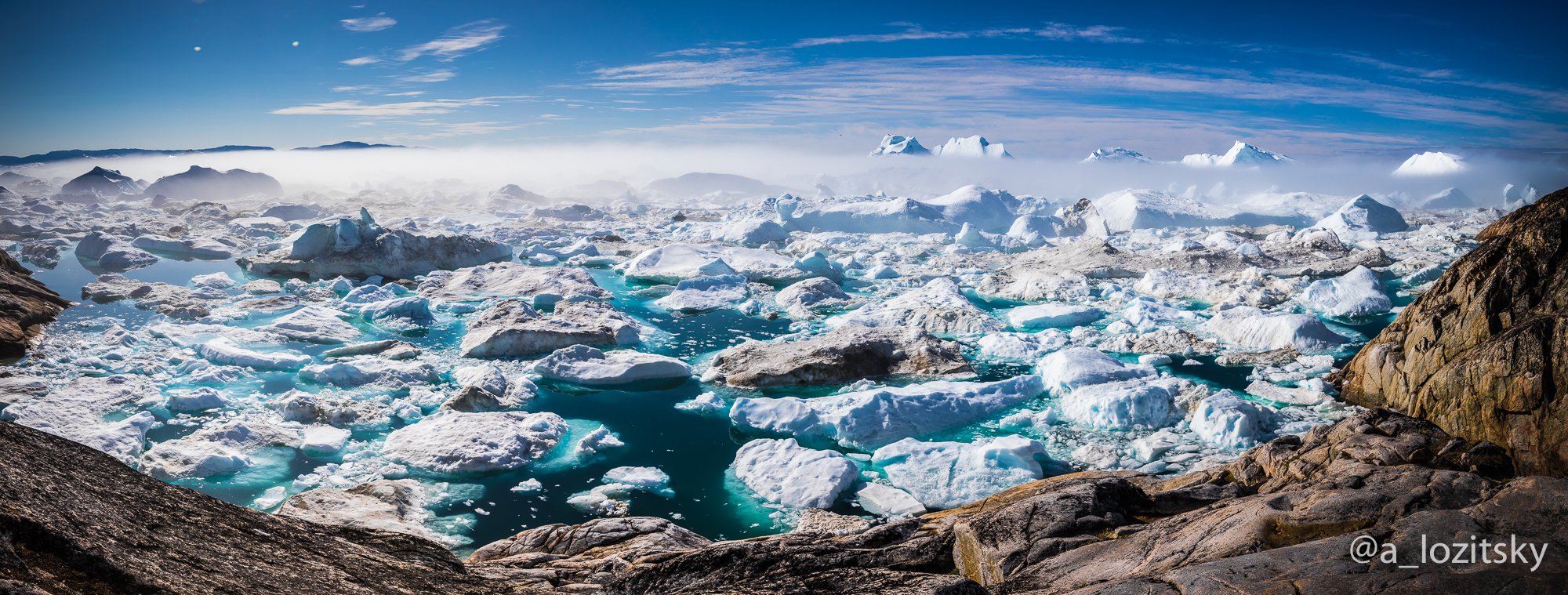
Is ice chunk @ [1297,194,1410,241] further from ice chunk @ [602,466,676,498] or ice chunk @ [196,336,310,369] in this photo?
ice chunk @ [196,336,310,369]

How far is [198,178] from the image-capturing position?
70.1 metres

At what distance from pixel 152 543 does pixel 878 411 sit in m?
9.99

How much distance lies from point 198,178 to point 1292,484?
8422 centimetres

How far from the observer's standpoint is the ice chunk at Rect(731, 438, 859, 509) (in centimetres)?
1030

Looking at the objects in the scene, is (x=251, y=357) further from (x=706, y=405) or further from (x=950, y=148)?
(x=950, y=148)

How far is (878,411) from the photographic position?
12.9m

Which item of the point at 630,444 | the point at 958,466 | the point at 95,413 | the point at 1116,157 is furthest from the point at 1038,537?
the point at 1116,157

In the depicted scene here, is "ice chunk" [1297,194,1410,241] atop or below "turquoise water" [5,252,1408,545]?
atop

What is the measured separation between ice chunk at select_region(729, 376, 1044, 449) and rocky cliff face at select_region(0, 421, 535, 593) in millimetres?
7711

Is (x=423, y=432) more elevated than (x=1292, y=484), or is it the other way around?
(x=1292, y=484)

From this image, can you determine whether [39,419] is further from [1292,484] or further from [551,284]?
[1292,484]

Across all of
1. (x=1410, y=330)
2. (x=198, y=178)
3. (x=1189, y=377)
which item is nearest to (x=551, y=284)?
(x=1189, y=377)

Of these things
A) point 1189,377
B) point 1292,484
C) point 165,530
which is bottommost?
point 1189,377

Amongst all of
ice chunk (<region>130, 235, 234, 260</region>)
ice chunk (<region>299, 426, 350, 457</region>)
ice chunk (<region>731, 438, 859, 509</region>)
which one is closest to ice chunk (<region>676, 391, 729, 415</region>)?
ice chunk (<region>731, 438, 859, 509</region>)
